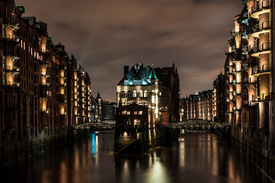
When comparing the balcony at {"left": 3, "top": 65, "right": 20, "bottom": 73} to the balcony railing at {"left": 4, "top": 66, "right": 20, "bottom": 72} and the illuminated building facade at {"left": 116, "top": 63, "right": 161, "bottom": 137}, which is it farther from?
the illuminated building facade at {"left": 116, "top": 63, "right": 161, "bottom": 137}

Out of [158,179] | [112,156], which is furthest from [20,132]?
[158,179]

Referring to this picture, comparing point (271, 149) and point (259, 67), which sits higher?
point (259, 67)

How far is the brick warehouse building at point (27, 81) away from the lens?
54.2 meters

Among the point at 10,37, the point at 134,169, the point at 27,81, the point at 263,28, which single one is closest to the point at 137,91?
the point at 27,81

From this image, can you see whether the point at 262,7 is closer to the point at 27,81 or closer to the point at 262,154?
the point at 262,154

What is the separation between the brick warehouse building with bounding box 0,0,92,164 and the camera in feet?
178

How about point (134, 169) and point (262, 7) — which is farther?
point (134, 169)

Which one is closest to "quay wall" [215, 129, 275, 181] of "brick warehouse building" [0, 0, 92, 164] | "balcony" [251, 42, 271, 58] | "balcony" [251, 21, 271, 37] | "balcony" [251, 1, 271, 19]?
"balcony" [251, 42, 271, 58]

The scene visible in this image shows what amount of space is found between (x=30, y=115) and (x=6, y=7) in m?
21.4

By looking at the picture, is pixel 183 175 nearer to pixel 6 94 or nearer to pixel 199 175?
pixel 199 175

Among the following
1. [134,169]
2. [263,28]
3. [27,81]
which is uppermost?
[263,28]

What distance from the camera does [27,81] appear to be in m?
67.2

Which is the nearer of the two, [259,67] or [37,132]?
[259,67]

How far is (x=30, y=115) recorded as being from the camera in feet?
226
